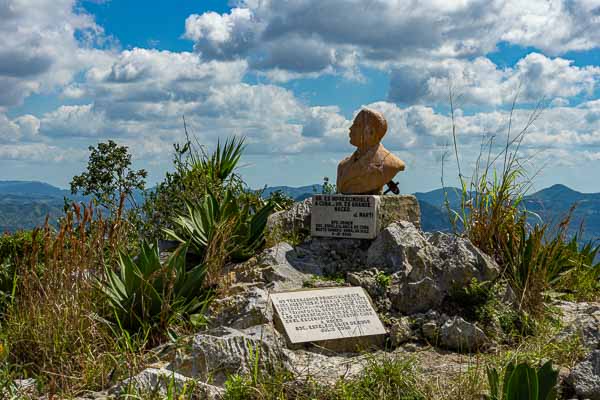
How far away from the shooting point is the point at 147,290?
6414mm

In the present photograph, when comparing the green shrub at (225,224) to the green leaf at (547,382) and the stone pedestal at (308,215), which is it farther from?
the green leaf at (547,382)

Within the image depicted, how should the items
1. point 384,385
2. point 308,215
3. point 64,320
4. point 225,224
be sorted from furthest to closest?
point 308,215 → point 225,224 → point 64,320 → point 384,385

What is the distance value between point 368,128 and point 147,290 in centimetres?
403

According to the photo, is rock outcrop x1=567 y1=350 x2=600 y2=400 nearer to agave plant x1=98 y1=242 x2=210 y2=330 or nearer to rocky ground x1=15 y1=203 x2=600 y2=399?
rocky ground x1=15 y1=203 x2=600 y2=399

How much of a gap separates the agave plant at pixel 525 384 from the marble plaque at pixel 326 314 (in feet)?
8.18

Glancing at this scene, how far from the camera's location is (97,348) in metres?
5.66

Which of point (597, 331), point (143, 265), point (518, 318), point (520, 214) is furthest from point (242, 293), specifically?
point (520, 214)

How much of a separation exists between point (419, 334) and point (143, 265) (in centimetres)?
293

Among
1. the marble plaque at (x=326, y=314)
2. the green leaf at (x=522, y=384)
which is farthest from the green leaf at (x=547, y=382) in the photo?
the marble plaque at (x=326, y=314)

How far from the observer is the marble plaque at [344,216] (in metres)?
8.45

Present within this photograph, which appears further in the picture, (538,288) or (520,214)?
(520,214)

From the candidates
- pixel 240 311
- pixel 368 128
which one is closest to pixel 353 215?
pixel 368 128

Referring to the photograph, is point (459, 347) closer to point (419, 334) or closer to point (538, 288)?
point (419, 334)

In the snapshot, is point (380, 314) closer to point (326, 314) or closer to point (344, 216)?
point (326, 314)
